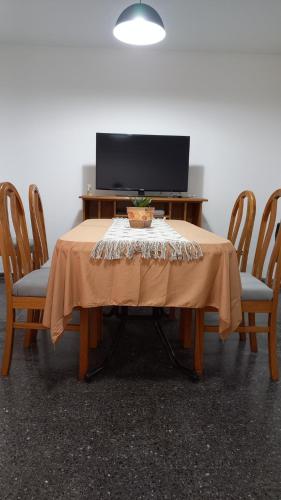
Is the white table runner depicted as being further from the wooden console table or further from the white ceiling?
the white ceiling

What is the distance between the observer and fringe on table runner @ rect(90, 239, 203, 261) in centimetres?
133

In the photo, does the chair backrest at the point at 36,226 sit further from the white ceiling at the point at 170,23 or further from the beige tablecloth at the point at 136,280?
the white ceiling at the point at 170,23

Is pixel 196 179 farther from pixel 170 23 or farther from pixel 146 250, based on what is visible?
pixel 146 250

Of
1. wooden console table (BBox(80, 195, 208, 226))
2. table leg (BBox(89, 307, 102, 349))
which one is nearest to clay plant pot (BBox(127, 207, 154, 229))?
table leg (BBox(89, 307, 102, 349))

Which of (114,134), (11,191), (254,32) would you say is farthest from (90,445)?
(254,32)

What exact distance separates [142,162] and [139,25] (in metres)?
1.52

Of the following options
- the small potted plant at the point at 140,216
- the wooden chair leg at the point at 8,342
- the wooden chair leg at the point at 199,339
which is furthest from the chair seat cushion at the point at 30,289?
the wooden chair leg at the point at 199,339

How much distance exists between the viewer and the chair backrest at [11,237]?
151cm

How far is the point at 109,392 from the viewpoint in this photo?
4.96 ft

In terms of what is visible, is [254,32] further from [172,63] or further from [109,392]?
[109,392]

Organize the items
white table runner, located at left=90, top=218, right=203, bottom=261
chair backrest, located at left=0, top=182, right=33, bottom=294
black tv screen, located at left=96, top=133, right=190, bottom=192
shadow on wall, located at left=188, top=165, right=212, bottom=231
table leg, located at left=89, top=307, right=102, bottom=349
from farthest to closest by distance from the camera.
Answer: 1. shadow on wall, located at left=188, top=165, right=212, bottom=231
2. black tv screen, located at left=96, top=133, right=190, bottom=192
3. table leg, located at left=89, top=307, right=102, bottom=349
4. chair backrest, located at left=0, top=182, right=33, bottom=294
5. white table runner, located at left=90, top=218, right=203, bottom=261

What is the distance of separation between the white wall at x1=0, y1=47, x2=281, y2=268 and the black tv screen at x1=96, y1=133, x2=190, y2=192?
218 millimetres

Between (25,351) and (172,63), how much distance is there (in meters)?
3.13

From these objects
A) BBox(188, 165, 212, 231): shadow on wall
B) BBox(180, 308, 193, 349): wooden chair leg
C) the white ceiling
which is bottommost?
BBox(180, 308, 193, 349): wooden chair leg
